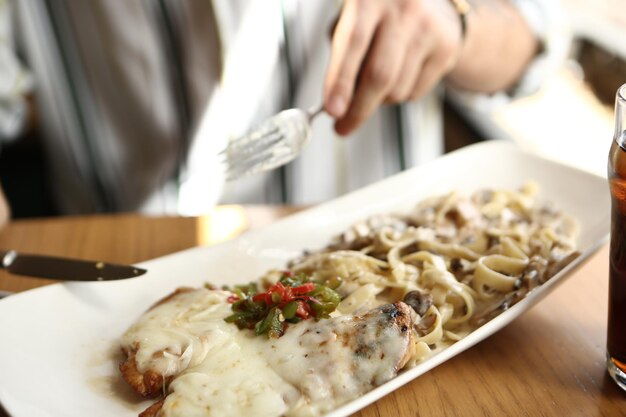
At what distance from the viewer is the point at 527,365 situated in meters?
1.47

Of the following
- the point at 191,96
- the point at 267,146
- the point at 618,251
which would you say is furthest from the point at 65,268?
the point at 191,96

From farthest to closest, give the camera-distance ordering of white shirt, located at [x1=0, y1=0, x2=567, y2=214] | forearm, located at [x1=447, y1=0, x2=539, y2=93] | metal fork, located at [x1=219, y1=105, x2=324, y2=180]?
white shirt, located at [x1=0, y1=0, x2=567, y2=214], forearm, located at [x1=447, y1=0, x2=539, y2=93], metal fork, located at [x1=219, y1=105, x2=324, y2=180]

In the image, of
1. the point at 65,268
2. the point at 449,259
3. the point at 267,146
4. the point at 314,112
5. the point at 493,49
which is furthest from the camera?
the point at 493,49

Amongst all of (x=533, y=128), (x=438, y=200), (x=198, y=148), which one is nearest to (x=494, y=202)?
(x=438, y=200)

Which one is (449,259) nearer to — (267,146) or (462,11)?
(267,146)

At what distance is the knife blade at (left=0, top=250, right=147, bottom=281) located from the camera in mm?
1608

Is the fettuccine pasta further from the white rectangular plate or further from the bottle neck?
the bottle neck

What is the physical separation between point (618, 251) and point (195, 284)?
94 centimetres

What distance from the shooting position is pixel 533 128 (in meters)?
4.13

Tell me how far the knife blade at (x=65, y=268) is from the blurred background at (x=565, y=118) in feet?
6.41

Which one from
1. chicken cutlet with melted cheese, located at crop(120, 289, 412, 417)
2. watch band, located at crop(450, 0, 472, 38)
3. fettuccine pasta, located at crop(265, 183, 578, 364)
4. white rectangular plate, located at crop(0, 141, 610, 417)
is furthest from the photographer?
watch band, located at crop(450, 0, 472, 38)

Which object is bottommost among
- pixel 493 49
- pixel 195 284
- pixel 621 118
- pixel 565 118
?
pixel 565 118

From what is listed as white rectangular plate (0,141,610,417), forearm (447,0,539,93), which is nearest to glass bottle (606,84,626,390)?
white rectangular plate (0,141,610,417)

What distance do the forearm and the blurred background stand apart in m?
0.91
